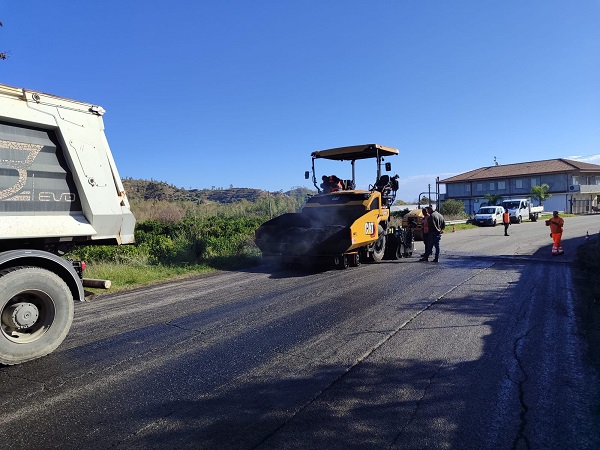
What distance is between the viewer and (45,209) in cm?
462

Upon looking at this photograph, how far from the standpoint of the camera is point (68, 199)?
4836 millimetres

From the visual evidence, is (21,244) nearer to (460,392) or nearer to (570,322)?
(460,392)

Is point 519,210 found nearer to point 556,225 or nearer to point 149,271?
point 556,225

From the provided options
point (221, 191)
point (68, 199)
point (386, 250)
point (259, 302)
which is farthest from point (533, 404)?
point (221, 191)

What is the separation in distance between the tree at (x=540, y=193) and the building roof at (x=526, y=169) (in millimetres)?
3760

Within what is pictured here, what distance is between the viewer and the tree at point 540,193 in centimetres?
4938

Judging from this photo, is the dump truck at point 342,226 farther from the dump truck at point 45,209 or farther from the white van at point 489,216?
the white van at point 489,216

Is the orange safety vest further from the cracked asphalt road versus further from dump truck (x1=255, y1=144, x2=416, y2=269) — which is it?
the cracked asphalt road

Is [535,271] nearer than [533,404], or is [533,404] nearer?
[533,404]

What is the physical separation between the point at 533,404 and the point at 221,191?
7181 centimetres

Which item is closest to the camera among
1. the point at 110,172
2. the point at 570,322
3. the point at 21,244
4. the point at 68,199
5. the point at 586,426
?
the point at 586,426

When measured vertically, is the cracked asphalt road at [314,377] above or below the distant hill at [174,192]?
below

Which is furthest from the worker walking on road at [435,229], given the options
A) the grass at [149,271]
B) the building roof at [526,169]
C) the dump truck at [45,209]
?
the building roof at [526,169]

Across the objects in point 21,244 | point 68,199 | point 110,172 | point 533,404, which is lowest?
point 533,404
